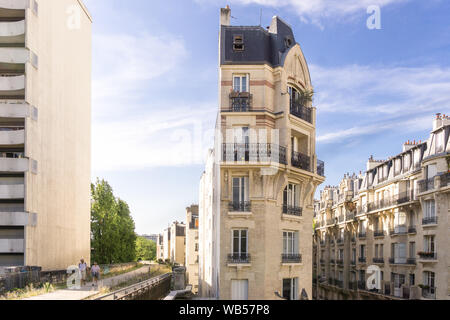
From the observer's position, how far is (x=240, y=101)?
2567 centimetres

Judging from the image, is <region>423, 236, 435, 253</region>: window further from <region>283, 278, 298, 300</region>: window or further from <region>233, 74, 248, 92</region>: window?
<region>233, 74, 248, 92</region>: window

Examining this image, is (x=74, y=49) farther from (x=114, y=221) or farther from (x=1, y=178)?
(x=114, y=221)

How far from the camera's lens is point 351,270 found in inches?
2309

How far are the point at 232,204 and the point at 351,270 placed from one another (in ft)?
130

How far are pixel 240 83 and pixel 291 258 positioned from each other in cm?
1098

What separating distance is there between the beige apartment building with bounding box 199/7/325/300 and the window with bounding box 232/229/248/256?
6 cm

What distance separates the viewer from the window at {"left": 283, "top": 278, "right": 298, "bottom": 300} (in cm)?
2545

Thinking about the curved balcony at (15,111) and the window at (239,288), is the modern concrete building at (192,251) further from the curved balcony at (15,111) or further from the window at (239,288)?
the window at (239,288)

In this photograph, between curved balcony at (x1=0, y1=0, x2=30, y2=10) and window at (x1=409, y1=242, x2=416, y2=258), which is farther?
window at (x1=409, y1=242, x2=416, y2=258)

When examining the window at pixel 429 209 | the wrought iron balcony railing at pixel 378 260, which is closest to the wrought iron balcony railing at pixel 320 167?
the window at pixel 429 209

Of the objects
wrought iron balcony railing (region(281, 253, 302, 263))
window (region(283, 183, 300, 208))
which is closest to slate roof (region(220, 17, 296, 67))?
window (region(283, 183, 300, 208))

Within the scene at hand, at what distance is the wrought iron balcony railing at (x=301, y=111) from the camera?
2711 cm

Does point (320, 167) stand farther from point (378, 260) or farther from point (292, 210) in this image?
point (378, 260)
